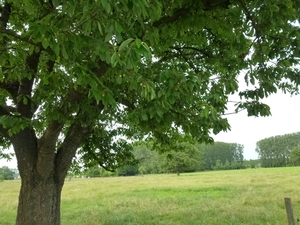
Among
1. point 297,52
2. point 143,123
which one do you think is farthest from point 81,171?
point 297,52

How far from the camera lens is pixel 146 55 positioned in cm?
197

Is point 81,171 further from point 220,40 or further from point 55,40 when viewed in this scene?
point 55,40

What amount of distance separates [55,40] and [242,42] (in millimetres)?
3225

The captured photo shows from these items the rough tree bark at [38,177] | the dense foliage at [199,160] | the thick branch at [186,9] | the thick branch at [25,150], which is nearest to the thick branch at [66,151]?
the rough tree bark at [38,177]

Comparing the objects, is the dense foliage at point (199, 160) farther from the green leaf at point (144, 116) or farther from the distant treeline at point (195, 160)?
the green leaf at point (144, 116)

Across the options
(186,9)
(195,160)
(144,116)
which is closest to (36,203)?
(144,116)

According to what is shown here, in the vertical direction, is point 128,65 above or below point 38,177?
above

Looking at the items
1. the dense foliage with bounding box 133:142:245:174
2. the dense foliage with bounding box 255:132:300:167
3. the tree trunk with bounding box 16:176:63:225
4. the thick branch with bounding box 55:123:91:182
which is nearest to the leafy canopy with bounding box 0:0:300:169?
the thick branch with bounding box 55:123:91:182

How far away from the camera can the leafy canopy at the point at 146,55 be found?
7.85ft

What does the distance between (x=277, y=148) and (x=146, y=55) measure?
11863 cm

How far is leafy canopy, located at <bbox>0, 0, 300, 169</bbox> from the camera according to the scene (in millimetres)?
2393

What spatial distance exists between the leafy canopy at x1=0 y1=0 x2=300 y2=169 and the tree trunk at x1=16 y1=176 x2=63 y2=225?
1203mm

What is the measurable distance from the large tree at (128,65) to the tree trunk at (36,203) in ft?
0.06

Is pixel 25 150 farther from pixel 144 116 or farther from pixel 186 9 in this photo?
pixel 186 9
